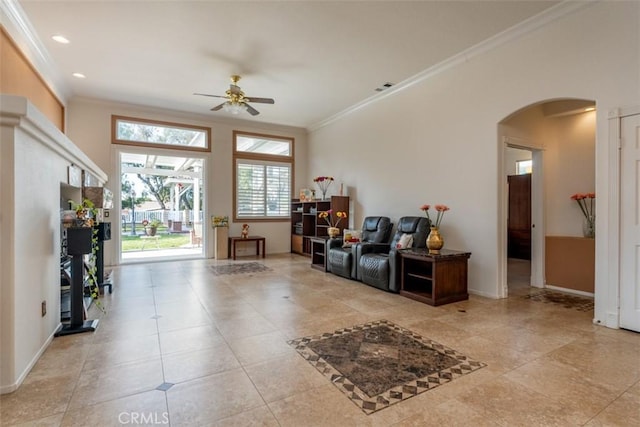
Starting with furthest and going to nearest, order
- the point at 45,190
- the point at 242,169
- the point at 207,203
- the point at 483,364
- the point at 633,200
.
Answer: the point at 242,169, the point at 207,203, the point at 633,200, the point at 45,190, the point at 483,364

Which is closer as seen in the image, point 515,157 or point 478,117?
point 478,117

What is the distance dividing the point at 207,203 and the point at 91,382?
5.81 metres

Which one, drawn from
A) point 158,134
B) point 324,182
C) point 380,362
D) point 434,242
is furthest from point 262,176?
point 380,362

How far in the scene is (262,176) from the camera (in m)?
8.44

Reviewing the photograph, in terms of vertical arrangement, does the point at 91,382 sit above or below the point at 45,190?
below

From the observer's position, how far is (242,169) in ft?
26.7

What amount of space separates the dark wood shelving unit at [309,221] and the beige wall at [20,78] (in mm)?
5138

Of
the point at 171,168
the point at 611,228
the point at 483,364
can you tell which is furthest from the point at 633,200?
the point at 171,168

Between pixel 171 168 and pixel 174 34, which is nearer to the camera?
pixel 174 34

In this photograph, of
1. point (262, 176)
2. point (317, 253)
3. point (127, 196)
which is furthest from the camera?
point (262, 176)

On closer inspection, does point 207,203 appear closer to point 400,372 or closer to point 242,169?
point 242,169

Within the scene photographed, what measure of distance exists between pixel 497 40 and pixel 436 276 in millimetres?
3147

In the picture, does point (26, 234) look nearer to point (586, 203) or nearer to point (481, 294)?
point (481, 294)

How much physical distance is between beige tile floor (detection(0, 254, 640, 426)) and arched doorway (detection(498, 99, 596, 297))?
1047mm
